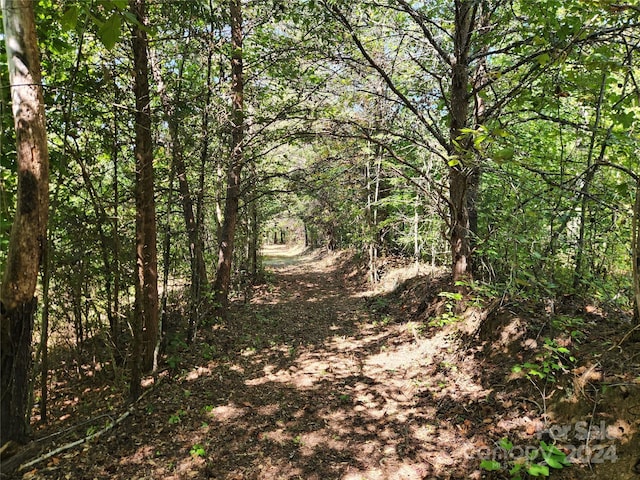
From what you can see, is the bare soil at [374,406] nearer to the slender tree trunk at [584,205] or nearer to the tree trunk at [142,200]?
the slender tree trunk at [584,205]

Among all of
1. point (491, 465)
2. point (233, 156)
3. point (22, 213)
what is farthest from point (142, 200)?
point (491, 465)

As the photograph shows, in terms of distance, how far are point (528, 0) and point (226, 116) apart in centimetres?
477

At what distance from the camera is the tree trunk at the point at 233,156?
7.12 metres

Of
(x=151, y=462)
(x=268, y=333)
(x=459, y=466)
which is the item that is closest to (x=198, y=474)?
(x=151, y=462)

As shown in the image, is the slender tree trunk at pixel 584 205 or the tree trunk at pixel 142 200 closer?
the slender tree trunk at pixel 584 205

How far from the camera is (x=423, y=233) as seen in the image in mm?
9672

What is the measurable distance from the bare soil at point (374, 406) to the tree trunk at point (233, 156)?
182cm

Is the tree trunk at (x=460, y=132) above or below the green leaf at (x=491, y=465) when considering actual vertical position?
above

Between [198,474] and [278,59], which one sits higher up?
[278,59]

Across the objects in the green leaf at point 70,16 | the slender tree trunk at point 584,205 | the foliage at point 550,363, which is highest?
the green leaf at point 70,16

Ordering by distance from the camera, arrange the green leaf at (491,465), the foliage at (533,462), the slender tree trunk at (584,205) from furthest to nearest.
Answer: 1. the slender tree trunk at (584,205)
2. the green leaf at (491,465)
3. the foliage at (533,462)

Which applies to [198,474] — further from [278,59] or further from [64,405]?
[278,59]

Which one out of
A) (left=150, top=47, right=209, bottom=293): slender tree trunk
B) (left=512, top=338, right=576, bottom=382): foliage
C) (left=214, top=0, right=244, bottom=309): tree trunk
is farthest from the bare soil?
(left=214, top=0, right=244, bottom=309): tree trunk

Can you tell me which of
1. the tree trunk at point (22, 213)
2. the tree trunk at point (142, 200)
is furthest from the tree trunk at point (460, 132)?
the tree trunk at point (22, 213)
